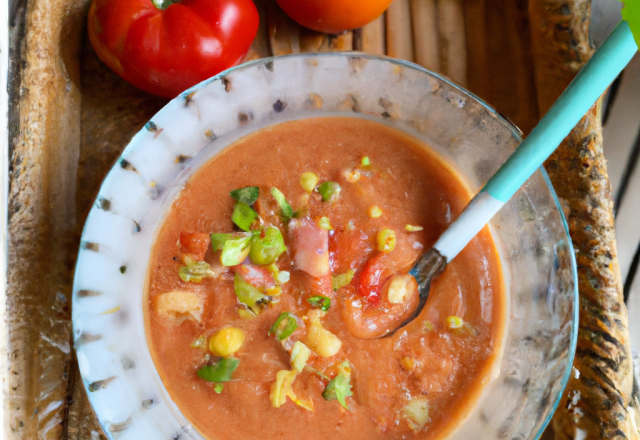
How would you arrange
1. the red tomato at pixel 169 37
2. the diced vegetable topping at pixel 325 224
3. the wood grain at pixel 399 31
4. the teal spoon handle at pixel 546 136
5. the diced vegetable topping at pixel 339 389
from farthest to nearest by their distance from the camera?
the wood grain at pixel 399 31 → the red tomato at pixel 169 37 → the diced vegetable topping at pixel 325 224 → the diced vegetable topping at pixel 339 389 → the teal spoon handle at pixel 546 136

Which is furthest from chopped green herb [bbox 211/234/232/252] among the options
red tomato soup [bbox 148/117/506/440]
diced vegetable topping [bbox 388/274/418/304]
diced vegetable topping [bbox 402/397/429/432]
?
diced vegetable topping [bbox 402/397/429/432]

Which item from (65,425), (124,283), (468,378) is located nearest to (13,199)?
(124,283)

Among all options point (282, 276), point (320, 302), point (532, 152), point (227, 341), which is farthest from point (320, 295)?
point (532, 152)

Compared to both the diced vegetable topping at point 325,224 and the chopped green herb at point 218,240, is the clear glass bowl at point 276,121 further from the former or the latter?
the diced vegetable topping at point 325,224

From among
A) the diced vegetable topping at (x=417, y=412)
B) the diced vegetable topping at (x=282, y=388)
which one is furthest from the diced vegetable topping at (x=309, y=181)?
the diced vegetable topping at (x=417, y=412)

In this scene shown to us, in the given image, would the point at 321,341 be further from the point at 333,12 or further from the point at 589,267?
the point at 333,12

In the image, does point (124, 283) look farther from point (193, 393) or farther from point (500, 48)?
point (500, 48)
